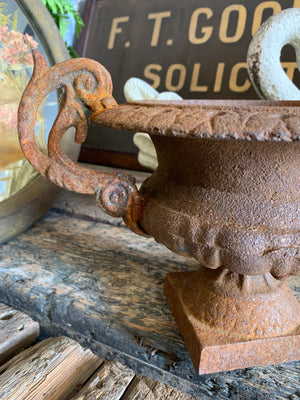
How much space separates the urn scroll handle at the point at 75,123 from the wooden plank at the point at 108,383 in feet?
0.98

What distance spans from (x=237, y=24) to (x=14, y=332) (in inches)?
60.2

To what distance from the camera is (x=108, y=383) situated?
0.64 metres

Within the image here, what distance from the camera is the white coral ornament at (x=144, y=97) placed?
1.28m

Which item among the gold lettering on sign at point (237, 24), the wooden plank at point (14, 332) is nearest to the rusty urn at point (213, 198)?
the wooden plank at point (14, 332)

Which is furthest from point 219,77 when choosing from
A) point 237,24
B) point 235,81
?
point 237,24

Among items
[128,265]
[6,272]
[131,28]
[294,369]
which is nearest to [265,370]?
[294,369]

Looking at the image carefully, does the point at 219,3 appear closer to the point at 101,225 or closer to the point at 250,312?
the point at 101,225

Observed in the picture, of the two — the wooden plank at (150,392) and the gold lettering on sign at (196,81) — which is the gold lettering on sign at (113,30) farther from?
the wooden plank at (150,392)

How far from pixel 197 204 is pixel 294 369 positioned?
1.26ft

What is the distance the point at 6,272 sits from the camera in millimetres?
945

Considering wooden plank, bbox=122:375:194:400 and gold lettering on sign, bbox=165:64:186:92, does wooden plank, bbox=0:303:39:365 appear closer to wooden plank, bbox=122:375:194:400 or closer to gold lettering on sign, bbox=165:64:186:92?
wooden plank, bbox=122:375:194:400

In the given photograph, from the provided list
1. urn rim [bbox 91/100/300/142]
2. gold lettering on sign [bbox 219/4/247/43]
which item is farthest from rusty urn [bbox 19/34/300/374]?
gold lettering on sign [bbox 219/4/247/43]

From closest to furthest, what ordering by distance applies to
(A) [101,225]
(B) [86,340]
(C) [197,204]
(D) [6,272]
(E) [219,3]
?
(C) [197,204] → (B) [86,340] → (D) [6,272] → (A) [101,225] → (E) [219,3]

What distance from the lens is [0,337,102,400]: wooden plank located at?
0.61 m
